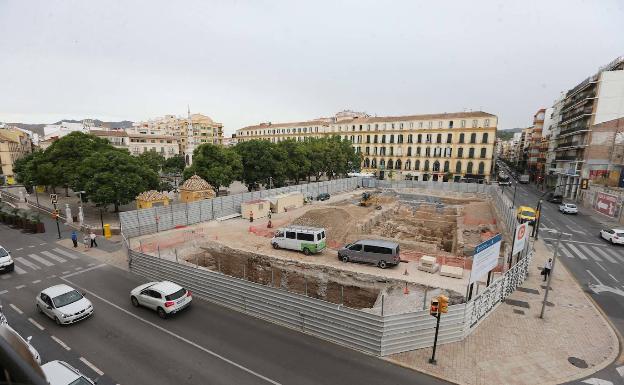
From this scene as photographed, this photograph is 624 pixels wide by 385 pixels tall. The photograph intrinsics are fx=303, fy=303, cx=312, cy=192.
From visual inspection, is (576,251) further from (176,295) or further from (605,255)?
(176,295)

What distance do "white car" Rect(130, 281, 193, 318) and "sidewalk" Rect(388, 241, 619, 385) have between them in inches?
417

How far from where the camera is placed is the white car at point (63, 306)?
573 inches

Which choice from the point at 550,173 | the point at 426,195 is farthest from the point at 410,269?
the point at 550,173

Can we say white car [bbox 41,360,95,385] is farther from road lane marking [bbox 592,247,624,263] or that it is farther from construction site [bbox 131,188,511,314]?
road lane marking [bbox 592,247,624,263]

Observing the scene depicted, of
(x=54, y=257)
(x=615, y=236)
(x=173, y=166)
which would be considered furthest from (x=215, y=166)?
(x=615, y=236)

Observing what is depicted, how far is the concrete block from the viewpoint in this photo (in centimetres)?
1968

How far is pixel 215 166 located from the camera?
44250 mm

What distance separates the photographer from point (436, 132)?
2958 inches

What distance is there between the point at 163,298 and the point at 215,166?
31.3 meters

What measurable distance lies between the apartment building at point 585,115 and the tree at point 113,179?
2268 inches

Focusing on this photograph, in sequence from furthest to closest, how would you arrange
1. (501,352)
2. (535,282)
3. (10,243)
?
(10,243) → (535,282) → (501,352)

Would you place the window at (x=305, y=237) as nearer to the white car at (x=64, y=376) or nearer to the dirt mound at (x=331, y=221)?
the dirt mound at (x=331, y=221)

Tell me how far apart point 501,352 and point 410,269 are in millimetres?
8471

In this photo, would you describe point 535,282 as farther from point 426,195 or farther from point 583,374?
point 426,195
